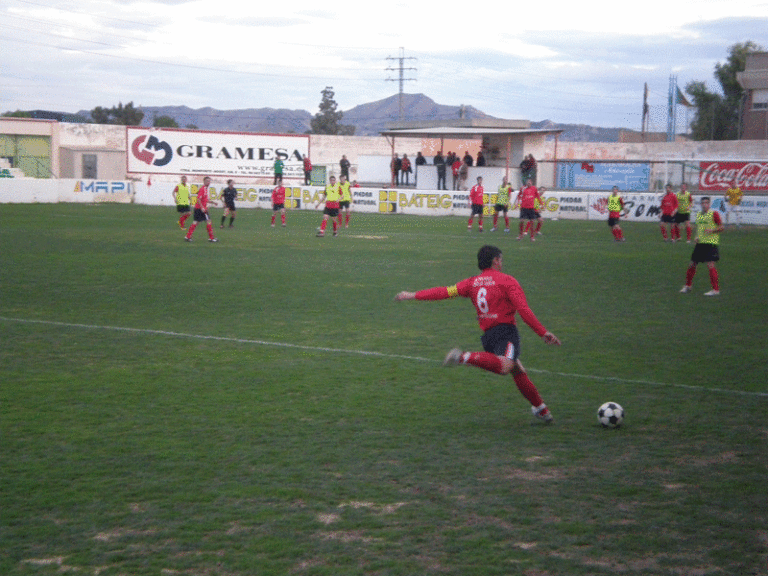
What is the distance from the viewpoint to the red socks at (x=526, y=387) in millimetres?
7227

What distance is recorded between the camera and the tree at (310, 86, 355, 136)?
112 metres

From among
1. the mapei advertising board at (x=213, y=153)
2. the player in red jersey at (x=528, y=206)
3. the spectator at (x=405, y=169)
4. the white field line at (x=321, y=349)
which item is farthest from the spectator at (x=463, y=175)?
the white field line at (x=321, y=349)

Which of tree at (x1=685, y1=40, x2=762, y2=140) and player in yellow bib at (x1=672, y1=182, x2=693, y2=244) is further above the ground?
tree at (x1=685, y1=40, x2=762, y2=140)

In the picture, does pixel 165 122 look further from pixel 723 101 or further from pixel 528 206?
pixel 528 206

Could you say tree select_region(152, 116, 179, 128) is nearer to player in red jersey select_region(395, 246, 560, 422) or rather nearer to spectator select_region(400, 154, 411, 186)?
spectator select_region(400, 154, 411, 186)

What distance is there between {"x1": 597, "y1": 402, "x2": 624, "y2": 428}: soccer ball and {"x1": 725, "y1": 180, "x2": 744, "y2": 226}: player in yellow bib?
2848 centimetres

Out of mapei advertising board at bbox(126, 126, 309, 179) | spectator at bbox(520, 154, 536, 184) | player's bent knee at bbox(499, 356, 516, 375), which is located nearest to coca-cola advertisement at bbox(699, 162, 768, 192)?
spectator at bbox(520, 154, 536, 184)

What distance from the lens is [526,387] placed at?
286 inches

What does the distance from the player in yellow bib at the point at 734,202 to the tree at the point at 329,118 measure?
8253cm

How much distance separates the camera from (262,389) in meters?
8.46

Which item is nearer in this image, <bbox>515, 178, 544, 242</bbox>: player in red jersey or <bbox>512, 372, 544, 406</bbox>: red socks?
<bbox>512, 372, 544, 406</bbox>: red socks

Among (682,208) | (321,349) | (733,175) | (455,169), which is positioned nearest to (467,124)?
(455,169)

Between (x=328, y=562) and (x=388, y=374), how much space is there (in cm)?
463

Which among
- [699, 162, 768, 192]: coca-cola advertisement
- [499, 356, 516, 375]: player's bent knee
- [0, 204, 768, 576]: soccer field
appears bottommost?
[0, 204, 768, 576]: soccer field
